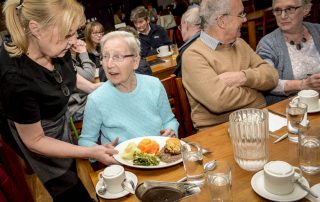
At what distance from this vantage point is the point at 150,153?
1406 mm

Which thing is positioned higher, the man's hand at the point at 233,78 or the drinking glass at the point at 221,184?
the man's hand at the point at 233,78

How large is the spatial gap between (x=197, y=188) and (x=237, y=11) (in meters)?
1.23

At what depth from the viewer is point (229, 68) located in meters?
1.93

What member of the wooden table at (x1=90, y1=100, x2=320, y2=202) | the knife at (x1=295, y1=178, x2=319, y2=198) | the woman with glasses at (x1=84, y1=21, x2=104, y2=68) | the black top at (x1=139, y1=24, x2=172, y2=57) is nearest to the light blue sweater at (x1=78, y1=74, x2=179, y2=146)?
the wooden table at (x1=90, y1=100, x2=320, y2=202)

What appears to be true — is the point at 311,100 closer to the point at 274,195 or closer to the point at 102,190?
the point at 274,195

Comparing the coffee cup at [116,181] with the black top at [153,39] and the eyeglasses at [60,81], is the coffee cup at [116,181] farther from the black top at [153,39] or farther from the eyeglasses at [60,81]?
the black top at [153,39]

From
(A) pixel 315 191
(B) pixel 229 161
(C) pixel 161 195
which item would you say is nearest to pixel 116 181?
(C) pixel 161 195

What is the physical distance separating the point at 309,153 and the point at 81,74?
233cm

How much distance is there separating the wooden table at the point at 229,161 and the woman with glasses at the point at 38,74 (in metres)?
0.24

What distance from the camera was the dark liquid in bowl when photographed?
3.45 ft

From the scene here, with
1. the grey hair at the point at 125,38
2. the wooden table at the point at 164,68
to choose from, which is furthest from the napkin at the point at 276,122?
the wooden table at the point at 164,68

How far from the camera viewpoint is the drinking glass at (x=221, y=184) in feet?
3.42

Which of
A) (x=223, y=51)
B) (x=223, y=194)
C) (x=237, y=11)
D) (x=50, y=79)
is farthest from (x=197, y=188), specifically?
(x=237, y=11)

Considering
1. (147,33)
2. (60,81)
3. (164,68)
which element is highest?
(60,81)
